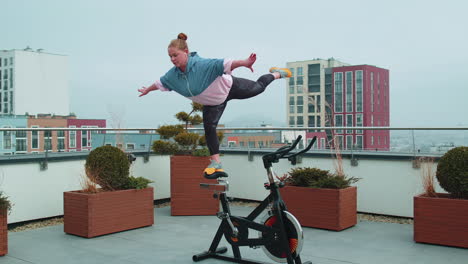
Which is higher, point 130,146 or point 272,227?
point 130,146

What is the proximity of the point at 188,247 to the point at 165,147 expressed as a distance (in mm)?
2340

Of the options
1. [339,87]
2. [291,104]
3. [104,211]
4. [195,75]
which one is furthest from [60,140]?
[291,104]

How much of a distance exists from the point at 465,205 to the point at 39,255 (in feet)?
13.5

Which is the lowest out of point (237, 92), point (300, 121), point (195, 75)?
point (237, 92)

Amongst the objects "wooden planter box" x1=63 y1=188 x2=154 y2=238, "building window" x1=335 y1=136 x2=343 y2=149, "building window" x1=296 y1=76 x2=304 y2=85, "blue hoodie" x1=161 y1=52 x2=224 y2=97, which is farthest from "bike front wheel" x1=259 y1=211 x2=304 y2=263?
"building window" x1=296 y1=76 x2=304 y2=85

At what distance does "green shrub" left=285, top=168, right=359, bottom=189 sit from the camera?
540cm

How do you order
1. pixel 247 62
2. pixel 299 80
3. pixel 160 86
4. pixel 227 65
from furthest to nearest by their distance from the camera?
1. pixel 299 80
2. pixel 160 86
3. pixel 227 65
4. pixel 247 62

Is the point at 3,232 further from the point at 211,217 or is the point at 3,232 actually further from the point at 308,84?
the point at 308,84

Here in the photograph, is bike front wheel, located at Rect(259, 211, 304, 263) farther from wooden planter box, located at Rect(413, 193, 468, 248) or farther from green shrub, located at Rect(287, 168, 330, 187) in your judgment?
green shrub, located at Rect(287, 168, 330, 187)

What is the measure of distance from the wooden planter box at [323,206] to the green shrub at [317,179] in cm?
9

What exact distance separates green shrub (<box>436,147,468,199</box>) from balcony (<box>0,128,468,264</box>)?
→ 1.91ft

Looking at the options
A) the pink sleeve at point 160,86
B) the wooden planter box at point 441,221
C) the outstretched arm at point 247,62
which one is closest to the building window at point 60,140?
the pink sleeve at point 160,86

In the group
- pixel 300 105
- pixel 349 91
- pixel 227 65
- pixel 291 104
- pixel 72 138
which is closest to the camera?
pixel 227 65

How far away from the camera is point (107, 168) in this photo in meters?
5.32
